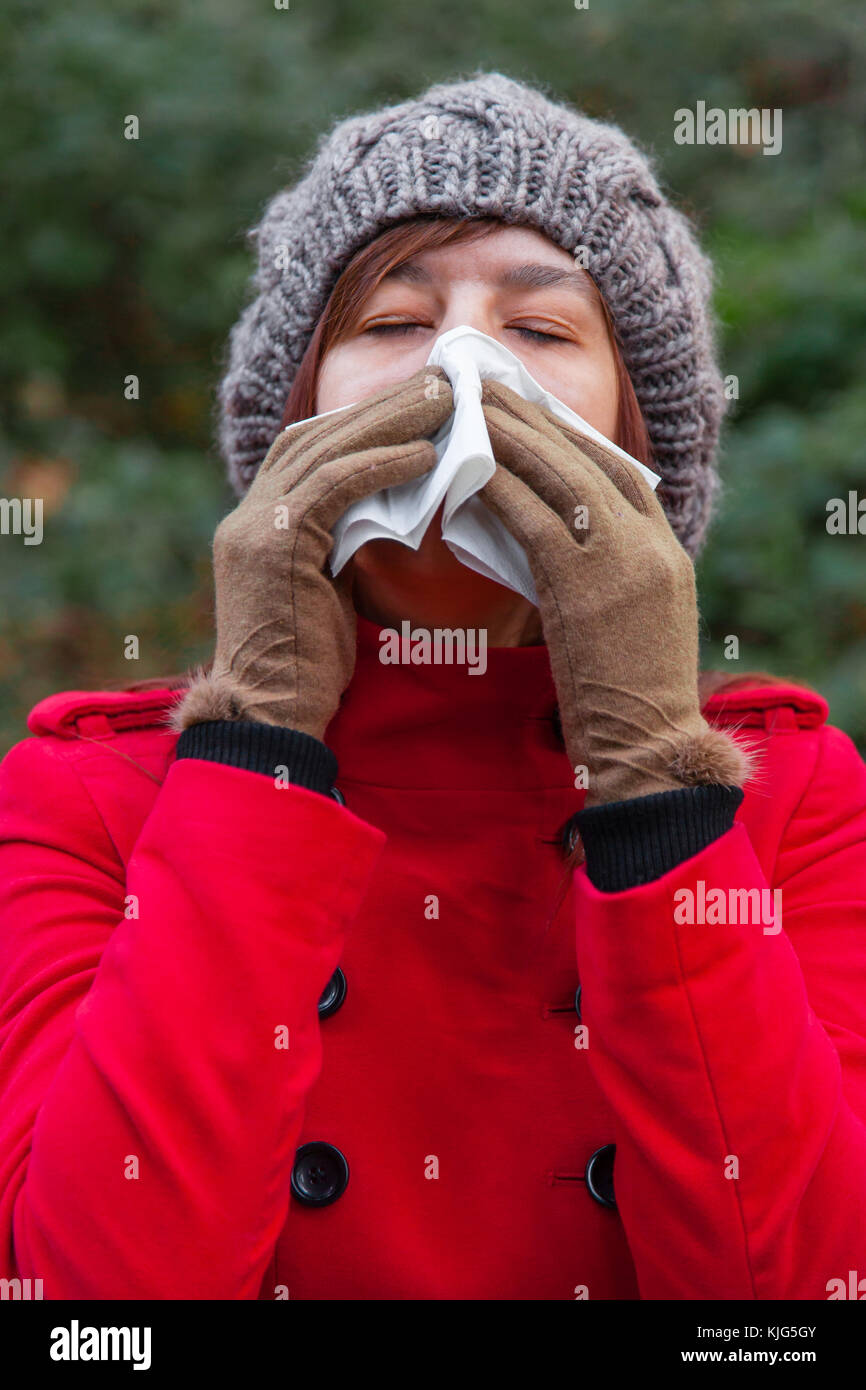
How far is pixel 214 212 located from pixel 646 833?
15.9ft

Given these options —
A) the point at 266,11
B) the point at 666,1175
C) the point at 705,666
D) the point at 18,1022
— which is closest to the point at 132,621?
the point at 705,666

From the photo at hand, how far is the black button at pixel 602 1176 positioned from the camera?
1695 millimetres

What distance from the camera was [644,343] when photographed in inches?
89.0

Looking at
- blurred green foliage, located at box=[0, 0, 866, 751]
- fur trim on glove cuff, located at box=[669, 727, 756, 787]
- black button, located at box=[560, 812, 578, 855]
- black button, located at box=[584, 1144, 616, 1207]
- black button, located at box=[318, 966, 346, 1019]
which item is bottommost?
black button, located at box=[584, 1144, 616, 1207]

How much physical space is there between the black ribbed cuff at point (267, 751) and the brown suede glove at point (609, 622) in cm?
33

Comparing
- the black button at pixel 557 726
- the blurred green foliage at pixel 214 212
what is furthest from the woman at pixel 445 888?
the blurred green foliage at pixel 214 212

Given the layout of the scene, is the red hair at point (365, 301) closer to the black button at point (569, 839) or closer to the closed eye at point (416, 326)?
the closed eye at point (416, 326)

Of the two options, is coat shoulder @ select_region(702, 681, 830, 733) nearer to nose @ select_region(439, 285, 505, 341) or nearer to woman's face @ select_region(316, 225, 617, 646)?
woman's face @ select_region(316, 225, 617, 646)

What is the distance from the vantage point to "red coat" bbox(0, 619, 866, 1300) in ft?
4.87

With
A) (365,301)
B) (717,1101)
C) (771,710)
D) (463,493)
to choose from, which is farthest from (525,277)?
(717,1101)

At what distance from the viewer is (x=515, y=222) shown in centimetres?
212

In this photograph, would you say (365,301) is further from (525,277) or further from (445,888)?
(445,888)

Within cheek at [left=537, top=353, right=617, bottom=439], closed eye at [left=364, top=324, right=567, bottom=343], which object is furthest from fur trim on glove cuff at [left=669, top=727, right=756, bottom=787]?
closed eye at [left=364, top=324, right=567, bottom=343]

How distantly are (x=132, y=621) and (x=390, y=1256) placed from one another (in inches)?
154
